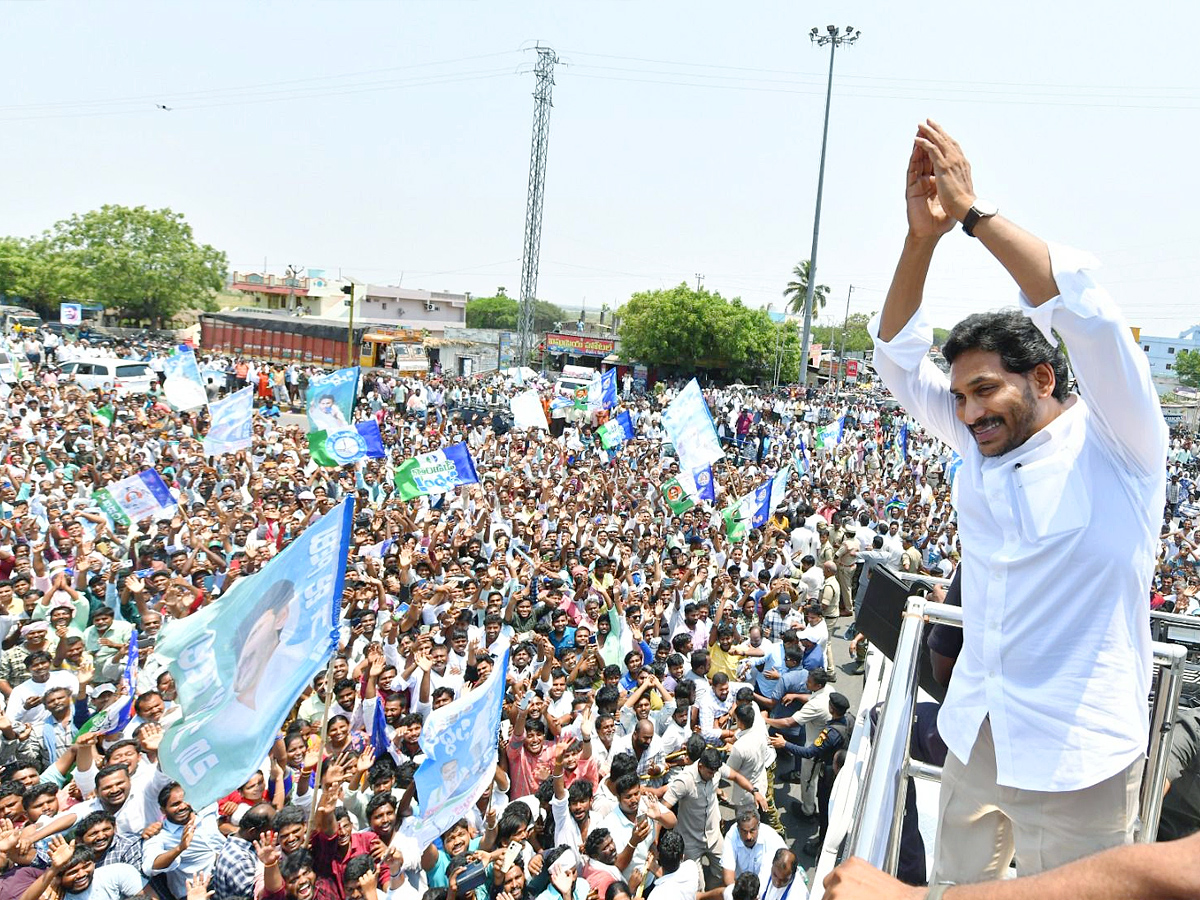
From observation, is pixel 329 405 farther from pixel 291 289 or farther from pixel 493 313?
pixel 493 313

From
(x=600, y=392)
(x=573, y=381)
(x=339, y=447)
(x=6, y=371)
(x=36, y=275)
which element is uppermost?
(x=36, y=275)

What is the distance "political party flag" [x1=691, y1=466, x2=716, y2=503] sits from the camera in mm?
11984

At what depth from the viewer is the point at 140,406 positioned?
19.2 m

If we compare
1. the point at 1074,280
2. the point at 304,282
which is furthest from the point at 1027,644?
the point at 304,282

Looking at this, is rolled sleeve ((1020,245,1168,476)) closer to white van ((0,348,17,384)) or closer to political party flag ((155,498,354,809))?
political party flag ((155,498,354,809))

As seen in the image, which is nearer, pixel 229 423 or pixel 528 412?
pixel 229 423

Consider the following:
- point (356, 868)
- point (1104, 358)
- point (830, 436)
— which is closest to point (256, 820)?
point (356, 868)

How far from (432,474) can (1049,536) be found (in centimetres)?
993

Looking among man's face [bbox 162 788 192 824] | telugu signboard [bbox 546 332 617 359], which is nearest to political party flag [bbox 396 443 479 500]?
man's face [bbox 162 788 192 824]

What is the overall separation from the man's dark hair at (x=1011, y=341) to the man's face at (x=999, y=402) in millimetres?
15

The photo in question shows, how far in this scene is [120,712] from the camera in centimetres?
573

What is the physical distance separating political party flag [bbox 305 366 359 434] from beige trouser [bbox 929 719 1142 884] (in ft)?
34.9

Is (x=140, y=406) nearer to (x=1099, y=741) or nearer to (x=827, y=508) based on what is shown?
(x=827, y=508)

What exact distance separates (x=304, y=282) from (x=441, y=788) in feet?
225
